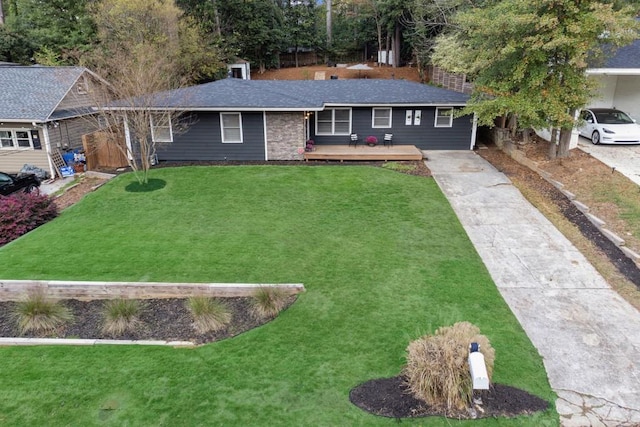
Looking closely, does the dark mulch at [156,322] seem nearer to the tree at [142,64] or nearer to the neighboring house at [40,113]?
the tree at [142,64]

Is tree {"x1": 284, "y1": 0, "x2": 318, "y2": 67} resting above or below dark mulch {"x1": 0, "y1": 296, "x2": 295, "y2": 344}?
above

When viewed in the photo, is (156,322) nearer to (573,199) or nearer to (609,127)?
(573,199)

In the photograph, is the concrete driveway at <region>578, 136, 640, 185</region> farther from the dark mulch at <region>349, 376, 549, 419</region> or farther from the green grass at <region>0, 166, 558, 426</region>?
the dark mulch at <region>349, 376, 549, 419</region>

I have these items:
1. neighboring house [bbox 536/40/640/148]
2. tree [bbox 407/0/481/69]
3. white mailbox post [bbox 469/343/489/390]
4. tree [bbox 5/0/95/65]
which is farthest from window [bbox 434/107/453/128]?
tree [bbox 5/0/95/65]

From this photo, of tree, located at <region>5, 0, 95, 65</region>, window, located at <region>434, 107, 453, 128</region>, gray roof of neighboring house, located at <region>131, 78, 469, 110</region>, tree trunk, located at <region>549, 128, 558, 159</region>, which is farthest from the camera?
tree, located at <region>5, 0, 95, 65</region>

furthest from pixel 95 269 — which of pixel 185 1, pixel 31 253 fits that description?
pixel 185 1

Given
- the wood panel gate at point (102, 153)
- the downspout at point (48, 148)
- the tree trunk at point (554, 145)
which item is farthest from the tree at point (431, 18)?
the downspout at point (48, 148)
